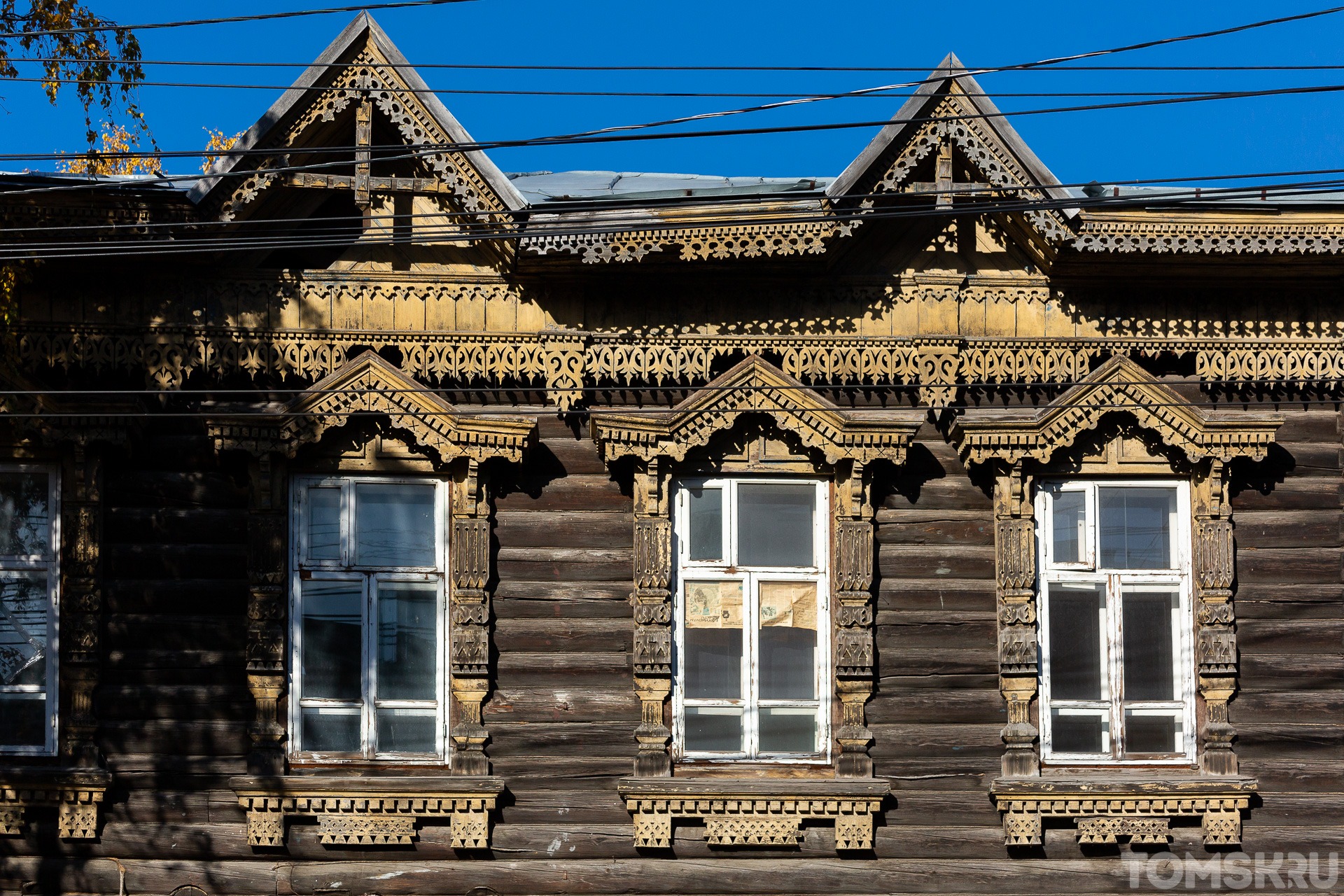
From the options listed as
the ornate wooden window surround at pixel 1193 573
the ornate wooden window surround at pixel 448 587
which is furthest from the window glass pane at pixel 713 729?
the ornate wooden window surround at pixel 1193 573

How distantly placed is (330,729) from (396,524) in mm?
1324

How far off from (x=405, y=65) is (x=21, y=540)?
12.4ft

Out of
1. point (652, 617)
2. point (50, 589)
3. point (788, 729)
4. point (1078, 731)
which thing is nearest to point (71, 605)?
point (50, 589)

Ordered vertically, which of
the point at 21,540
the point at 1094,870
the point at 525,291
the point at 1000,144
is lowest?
the point at 1094,870

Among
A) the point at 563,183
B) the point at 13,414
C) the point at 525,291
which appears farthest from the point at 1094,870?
the point at 13,414

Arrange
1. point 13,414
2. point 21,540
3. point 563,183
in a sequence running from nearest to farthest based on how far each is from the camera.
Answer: point 13,414
point 21,540
point 563,183

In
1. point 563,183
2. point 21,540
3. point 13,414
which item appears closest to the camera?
point 13,414

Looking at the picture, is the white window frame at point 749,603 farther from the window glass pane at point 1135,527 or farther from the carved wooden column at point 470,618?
the window glass pane at point 1135,527

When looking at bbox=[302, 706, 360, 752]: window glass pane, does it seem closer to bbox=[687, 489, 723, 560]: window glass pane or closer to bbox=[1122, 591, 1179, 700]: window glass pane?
bbox=[687, 489, 723, 560]: window glass pane

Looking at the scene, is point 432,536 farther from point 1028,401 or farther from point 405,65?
point 1028,401

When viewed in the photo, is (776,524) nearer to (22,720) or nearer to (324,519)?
(324,519)

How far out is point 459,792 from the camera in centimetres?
770

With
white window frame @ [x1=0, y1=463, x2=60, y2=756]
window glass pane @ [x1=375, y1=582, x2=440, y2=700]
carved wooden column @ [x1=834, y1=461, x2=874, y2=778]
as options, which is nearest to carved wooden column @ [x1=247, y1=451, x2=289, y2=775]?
window glass pane @ [x1=375, y1=582, x2=440, y2=700]

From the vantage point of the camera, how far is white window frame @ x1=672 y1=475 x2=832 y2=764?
799 centimetres
